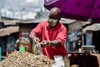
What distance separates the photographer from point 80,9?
5.83m

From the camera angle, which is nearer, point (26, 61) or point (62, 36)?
point (26, 61)

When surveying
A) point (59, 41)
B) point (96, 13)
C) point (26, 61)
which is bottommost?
point (26, 61)

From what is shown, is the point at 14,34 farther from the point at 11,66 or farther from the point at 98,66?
the point at 11,66

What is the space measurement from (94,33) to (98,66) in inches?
691

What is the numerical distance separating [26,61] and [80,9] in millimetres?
2669

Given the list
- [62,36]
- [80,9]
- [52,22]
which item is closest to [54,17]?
[52,22]

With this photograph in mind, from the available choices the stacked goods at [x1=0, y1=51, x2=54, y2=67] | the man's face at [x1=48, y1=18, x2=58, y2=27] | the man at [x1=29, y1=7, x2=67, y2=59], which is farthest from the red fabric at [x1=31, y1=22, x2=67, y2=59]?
the stacked goods at [x1=0, y1=51, x2=54, y2=67]

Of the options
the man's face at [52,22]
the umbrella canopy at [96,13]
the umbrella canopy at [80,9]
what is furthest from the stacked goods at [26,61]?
the umbrella canopy at [96,13]

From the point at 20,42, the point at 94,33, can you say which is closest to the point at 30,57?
the point at 20,42

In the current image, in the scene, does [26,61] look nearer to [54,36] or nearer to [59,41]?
[59,41]

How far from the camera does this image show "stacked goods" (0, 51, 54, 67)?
3.35m

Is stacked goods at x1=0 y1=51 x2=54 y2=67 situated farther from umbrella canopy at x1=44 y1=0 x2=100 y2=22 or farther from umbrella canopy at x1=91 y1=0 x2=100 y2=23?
umbrella canopy at x1=91 y1=0 x2=100 y2=23

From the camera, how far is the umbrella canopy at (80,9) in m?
5.45

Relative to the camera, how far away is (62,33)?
3.95 m
